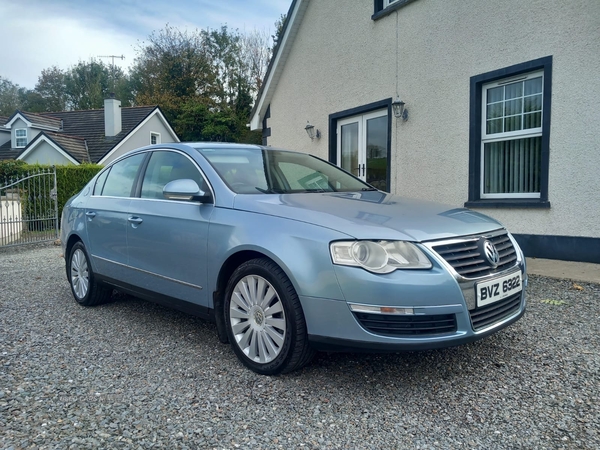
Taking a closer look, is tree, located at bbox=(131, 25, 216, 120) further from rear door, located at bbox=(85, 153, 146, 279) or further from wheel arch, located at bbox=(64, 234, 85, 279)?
rear door, located at bbox=(85, 153, 146, 279)

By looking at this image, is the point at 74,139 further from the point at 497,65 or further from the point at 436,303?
the point at 436,303

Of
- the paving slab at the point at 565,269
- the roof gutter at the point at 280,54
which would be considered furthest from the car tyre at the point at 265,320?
the roof gutter at the point at 280,54

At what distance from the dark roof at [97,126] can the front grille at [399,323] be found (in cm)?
2516

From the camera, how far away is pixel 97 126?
28344 millimetres

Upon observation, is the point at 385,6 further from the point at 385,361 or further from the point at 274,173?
the point at 385,361

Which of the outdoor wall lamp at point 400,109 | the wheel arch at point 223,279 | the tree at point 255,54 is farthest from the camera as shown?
the tree at point 255,54

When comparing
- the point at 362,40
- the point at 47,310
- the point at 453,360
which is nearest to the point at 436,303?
the point at 453,360

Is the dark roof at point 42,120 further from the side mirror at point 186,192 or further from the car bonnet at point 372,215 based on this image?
the car bonnet at point 372,215

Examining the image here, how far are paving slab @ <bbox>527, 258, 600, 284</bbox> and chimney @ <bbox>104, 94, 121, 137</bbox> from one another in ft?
81.1

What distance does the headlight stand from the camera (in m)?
2.61

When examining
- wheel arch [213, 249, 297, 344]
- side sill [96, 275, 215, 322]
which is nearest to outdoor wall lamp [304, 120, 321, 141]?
side sill [96, 275, 215, 322]

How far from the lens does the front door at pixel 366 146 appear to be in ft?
29.6

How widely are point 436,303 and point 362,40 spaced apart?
7.82 m

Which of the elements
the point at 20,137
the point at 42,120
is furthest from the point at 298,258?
the point at 20,137
